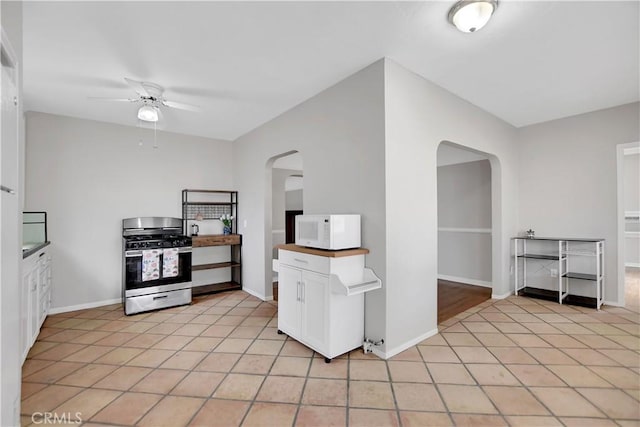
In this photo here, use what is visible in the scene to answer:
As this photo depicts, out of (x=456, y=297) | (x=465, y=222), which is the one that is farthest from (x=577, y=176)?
(x=456, y=297)

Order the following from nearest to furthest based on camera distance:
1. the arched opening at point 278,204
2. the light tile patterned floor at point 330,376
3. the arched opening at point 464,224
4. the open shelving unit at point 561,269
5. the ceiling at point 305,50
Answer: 1. the light tile patterned floor at point 330,376
2. the ceiling at point 305,50
3. the open shelving unit at point 561,269
4. the arched opening at point 278,204
5. the arched opening at point 464,224

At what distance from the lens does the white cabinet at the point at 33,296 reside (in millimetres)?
2285

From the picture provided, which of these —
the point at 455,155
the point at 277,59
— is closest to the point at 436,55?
the point at 277,59

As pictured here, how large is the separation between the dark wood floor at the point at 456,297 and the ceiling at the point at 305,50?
2.61m

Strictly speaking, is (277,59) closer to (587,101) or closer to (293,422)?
(293,422)

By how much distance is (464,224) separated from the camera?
201 inches

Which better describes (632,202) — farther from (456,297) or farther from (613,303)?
(456,297)

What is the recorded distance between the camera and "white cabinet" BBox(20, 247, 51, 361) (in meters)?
2.29

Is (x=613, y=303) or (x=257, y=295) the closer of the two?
(x=613, y=303)

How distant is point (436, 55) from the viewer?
96.6 inches

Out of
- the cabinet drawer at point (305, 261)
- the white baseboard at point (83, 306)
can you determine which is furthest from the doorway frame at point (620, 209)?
the white baseboard at point (83, 306)

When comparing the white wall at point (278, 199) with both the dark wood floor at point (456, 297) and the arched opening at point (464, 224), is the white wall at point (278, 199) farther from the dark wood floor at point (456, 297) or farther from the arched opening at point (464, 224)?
the dark wood floor at point (456, 297)

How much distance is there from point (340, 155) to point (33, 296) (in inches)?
122

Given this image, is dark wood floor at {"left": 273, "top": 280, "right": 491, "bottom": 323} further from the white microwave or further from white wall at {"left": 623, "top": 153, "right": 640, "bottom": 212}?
white wall at {"left": 623, "top": 153, "right": 640, "bottom": 212}
